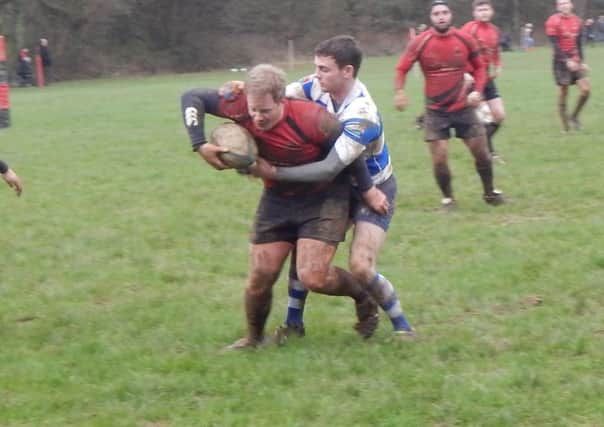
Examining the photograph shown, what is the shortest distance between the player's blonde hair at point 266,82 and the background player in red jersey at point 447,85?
14.7 ft

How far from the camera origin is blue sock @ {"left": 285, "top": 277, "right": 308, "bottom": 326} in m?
6.19

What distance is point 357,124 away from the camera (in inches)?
216

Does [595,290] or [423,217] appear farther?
[423,217]

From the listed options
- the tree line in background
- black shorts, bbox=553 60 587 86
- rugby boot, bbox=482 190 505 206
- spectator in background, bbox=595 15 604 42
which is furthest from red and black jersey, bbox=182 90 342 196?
spectator in background, bbox=595 15 604 42

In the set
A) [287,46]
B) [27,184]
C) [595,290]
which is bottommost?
[287,46]

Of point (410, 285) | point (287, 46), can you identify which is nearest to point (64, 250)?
point (410, 285)

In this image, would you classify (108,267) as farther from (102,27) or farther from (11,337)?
(102,27)

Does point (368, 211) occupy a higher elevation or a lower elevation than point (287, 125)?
lower

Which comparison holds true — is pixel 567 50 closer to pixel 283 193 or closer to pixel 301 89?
pixel 301 89

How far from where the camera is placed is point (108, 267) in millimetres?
8383

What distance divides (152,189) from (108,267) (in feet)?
12.5

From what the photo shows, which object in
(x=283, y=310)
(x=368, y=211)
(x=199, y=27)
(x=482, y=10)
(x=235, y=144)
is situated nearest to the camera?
(x=235, y=144)

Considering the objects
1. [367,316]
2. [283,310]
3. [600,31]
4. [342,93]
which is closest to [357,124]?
[342,93]

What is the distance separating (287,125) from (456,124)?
15.0 feet
